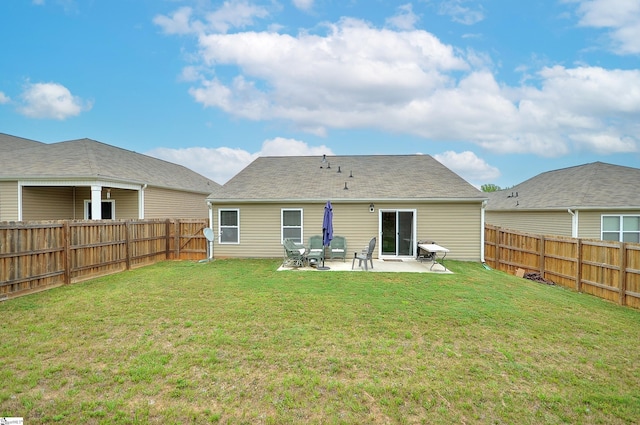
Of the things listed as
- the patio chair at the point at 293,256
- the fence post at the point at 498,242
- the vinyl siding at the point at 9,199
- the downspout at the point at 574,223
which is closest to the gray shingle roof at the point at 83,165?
the vinyl siding at the point at 9,199

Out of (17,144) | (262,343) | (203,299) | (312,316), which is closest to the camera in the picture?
(262,343)

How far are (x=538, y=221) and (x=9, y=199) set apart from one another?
2332 cm

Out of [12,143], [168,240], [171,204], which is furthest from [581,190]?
[12,143]

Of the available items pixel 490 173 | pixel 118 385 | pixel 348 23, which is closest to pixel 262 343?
pixel 118 385

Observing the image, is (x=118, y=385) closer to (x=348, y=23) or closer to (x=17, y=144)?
(x=348, y=23)

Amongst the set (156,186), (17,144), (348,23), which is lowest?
(156,186)

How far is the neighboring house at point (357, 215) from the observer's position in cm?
1280

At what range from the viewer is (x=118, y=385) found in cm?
356

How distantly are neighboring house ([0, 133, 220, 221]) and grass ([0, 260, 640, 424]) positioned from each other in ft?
22.3

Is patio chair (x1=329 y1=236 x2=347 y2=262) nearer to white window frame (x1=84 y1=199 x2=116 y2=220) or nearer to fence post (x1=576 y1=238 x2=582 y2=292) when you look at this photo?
fence post (x1=576 y1=238 x2=582 y2=292)

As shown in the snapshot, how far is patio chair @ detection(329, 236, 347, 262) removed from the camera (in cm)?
1284

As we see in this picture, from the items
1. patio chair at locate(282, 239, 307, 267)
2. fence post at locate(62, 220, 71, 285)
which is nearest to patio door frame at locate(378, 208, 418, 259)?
patio chair at locate(282, 239, 307, 267)

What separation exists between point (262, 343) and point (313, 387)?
136 centimetres

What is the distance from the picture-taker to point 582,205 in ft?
43.0
